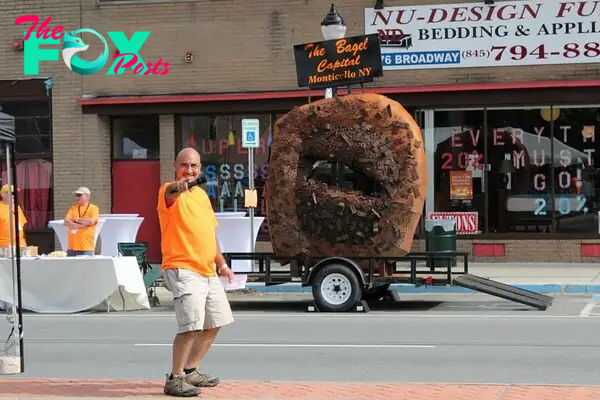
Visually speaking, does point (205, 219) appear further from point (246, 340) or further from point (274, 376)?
point (246, 340)

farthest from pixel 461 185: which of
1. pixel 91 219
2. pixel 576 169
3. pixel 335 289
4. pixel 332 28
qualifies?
pixel 91 219

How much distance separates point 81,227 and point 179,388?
867cm

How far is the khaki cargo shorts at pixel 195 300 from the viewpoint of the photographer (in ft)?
24.5

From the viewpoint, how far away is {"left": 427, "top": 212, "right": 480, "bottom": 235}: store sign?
810 inches

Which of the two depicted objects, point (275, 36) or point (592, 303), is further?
point (275, 36)

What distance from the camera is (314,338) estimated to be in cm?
1165

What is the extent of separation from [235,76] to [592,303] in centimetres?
928

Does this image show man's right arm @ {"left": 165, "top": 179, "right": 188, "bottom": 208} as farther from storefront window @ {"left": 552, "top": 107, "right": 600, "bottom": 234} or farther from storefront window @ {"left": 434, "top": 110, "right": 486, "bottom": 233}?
storefront window @ {"left": 552, "top": 107, "right": 600, "bottom": 234}

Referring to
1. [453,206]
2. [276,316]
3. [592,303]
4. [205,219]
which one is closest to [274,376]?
[205,219]

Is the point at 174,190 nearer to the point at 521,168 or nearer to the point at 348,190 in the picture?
the point at 348,190

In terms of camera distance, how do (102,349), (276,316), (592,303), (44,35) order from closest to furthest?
(102,349) → (276,316) → (592,303) → (44,35)

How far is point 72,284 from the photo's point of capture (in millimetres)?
14805

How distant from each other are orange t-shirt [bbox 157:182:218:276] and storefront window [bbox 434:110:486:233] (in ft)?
44.3

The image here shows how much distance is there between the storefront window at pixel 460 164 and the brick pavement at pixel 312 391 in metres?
12.8
